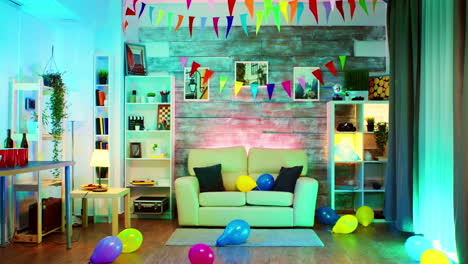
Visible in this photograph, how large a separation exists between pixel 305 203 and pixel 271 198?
15.1 inches

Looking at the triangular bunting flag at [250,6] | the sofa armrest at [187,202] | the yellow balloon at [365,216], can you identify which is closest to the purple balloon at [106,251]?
the sofa armrest at [187,202]

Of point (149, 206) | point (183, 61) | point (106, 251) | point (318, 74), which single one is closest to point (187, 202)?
point (149, 206)

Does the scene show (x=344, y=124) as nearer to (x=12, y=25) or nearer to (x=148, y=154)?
(x=148, y=154)

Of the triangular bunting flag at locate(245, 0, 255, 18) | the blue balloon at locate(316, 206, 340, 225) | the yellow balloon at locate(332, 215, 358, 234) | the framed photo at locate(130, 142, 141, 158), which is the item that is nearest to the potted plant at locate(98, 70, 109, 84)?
the framed photo at locate(130, 142, 141, 158)

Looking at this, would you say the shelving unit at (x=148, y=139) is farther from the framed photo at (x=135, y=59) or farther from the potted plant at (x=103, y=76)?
the potted plant at (x=103, y=76)

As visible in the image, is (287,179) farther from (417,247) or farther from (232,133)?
(417,247)

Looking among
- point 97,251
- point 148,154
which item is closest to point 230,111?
point 148,154

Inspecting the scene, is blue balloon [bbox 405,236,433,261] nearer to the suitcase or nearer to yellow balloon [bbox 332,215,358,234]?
yellow balloon [bbox 332,215,358,234]

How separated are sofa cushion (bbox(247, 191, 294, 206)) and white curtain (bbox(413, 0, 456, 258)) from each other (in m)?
1.34

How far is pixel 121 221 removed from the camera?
515cm

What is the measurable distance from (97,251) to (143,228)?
140cm

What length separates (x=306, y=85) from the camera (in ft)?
19.1

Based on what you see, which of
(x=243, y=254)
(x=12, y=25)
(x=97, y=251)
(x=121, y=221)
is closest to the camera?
(x=97, y=251)

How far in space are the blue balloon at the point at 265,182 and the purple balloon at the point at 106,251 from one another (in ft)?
6.81
